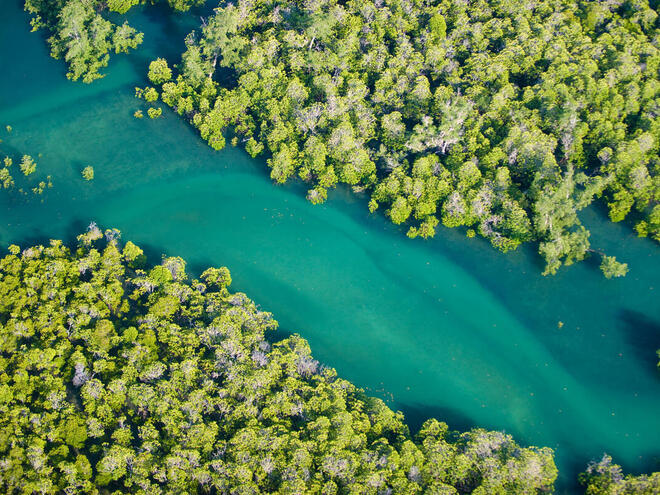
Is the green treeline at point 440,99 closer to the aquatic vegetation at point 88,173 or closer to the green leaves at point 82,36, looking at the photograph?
the green leaves at point 82,36

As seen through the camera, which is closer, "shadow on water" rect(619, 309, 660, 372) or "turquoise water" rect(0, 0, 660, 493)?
"turquoise water" rect(0, 0, 660, 493)

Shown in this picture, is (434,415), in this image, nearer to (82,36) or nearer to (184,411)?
(184,411)

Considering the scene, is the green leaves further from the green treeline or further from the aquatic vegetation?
the aquatic vegetation

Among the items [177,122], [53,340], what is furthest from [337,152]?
[53,340]

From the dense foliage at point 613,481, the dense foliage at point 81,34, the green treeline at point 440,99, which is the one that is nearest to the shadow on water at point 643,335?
the green treeline at point 440,99

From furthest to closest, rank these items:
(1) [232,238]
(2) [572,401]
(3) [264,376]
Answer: (1) [232,238], (2) [572,401], (3) [264,376]

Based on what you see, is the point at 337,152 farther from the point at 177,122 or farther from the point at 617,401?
the point at 617,401

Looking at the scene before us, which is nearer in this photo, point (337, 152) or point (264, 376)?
point (264, 376)

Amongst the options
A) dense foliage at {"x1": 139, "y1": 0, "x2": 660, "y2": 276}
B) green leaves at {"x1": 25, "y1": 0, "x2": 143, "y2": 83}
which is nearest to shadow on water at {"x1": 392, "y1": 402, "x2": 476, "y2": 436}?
dense foliage at {"x1": 139, "y1": 0, "x2": 660, "y2": 276}
